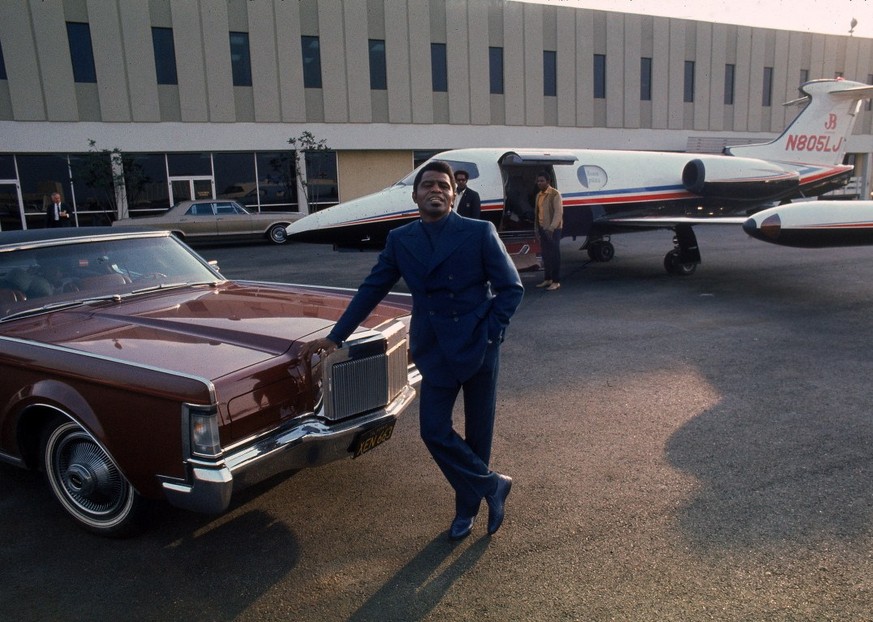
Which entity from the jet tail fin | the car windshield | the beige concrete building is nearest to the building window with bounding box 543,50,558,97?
the beige concrete building

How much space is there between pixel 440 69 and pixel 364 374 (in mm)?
25404

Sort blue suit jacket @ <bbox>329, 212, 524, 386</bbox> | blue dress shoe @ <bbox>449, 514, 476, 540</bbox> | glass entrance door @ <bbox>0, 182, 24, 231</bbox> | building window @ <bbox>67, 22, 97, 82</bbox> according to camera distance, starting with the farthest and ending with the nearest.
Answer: glass entrance door @ <bbox>0, 182, 24, 231</bbox>
building window @ <bbox>67, 22, 97, 82</bbox>
blue dress shoe @ <bbox>449, 514, 476, 540</bbox>
blue suit jacket @ <bbox>329, 212, 524, 386</bbox>

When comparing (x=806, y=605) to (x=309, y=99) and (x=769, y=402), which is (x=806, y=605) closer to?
(x=769, y=402)

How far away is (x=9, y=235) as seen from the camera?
4.40 m

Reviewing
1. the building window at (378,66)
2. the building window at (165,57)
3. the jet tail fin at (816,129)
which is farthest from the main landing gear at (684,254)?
the building window at (165,57)

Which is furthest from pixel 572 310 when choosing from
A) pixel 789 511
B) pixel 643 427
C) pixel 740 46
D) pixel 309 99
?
pixel 740 46

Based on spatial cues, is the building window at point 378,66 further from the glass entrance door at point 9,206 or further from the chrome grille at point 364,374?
the chrome grille at point 364,374

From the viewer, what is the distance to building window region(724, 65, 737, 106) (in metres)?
32.0

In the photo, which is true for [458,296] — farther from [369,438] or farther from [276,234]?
[276,234]

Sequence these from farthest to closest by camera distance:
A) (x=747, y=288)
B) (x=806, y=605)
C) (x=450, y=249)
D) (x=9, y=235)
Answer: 1. (x=747, y=288)
2. (x=9, y=235)
3. (x=450, y=249)
4. (x=806, y=605)

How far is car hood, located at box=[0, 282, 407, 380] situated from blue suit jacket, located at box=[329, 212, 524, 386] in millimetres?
766

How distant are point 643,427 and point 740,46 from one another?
33.6 meters

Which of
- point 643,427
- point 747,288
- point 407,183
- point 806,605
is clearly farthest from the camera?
point 407,183

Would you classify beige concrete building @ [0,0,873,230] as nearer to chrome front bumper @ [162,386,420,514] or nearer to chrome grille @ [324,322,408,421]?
chrome grille @ [324,322,408,421]
